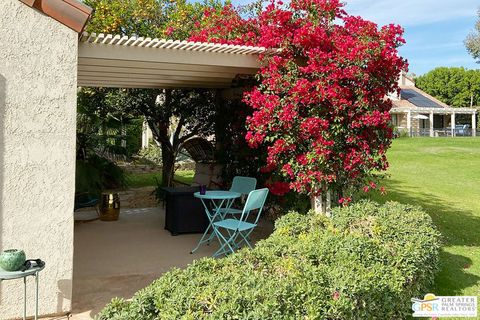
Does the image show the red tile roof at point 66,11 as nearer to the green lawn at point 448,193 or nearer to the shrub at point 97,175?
the green lawn at point 448,193

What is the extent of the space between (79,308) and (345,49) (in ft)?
15.4

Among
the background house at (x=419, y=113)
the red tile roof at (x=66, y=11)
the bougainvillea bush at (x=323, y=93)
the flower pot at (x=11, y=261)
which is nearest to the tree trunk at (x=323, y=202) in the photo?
the bougainvillea bush at (x=323, y=93)

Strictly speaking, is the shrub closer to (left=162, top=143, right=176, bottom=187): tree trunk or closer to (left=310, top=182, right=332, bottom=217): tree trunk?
(left=162, top=143, right=176, bottom=187): tree trunk

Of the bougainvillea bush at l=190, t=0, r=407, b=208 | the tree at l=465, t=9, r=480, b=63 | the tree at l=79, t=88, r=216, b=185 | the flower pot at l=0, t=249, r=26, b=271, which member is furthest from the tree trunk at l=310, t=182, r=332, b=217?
the tree at l=465, t=9, r=480, b=63

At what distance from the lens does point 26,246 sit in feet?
14.5

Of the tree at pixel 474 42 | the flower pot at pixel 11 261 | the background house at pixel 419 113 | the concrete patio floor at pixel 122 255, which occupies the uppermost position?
the tree at pixel 474 42

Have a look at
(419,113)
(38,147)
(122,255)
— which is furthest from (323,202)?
(419,113)

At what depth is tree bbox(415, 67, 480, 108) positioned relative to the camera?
51.3 m

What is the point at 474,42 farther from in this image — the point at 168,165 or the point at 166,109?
the point at 168,165

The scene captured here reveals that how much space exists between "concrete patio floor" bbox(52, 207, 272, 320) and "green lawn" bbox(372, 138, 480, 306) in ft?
11.2

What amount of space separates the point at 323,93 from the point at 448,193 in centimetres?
1011

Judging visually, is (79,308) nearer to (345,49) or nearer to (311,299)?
(311,299)

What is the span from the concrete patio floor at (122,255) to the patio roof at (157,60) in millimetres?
2835

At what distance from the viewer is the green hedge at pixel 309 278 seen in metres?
2.95
